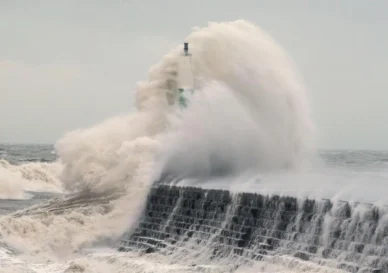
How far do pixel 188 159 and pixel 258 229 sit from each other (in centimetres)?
542

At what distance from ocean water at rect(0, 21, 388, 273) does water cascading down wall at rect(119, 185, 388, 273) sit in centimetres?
31

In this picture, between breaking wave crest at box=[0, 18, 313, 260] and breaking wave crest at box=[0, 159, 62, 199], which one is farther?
breaking wave crest at box=[0, 159, 62, 199]

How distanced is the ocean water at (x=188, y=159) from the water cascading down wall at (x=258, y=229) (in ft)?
1.00

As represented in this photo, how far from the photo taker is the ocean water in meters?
13.9

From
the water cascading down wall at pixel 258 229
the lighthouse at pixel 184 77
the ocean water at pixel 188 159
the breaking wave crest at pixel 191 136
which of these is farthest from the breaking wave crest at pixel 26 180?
the water cascading down wall at pixel 258 229

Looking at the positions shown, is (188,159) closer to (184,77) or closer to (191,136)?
(191,136)

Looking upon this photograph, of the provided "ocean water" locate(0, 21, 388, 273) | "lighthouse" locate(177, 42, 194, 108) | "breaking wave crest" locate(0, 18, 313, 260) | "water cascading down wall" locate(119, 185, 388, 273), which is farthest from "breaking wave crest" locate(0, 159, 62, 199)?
"water cascading down wall" locate(119, 185, 388, 273)

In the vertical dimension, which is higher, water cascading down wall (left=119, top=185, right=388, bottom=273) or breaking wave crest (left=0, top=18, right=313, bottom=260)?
breaking wave crest (left=0, top=18, right=313, bottom=260)

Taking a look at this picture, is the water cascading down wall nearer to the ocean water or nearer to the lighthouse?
the ocean water

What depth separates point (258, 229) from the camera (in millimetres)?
12930

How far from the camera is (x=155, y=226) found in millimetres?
15430

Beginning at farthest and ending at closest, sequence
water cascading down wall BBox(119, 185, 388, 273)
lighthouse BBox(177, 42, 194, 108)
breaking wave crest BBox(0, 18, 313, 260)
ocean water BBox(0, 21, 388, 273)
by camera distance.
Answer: lighthouse BBox(177, 42, 194, 108), breaking wave crest BBox(0, 18, 313, 260), ocean water BBox(0, 21, 388, 273), water cascading down wall BBox(119, 185, 388, 273)

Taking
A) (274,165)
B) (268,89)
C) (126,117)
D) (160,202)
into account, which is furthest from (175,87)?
(160,202)

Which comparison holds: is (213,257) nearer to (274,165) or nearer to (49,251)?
(49,251)
